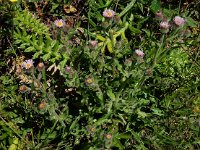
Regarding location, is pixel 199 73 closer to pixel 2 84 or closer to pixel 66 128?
pixel 66 128

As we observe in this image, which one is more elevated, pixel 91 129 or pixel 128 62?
pixel 128 62

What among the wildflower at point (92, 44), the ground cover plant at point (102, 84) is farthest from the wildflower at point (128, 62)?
the wildflower at point (92, 44)

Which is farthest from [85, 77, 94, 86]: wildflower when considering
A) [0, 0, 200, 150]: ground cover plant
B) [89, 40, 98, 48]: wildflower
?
[89, 40, 98, 48]: wildflower

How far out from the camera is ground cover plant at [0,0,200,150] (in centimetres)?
275

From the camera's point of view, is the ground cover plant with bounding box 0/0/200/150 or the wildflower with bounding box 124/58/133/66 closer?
the wildflower with bounding box 124/58/133/66

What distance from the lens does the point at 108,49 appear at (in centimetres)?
348

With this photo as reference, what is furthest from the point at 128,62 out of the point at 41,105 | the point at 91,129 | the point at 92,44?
the point at 41,105

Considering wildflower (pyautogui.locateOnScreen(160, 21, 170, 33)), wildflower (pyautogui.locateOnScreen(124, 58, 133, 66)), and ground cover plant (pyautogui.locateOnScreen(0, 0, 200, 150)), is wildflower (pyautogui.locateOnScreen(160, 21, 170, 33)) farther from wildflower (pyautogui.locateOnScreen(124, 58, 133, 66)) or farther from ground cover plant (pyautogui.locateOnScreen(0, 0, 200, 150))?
wildflower (pyautogui.locateOnScreen(124, 58, 133, 66))

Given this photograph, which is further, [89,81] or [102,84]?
[102,84]

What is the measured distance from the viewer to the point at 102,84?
2932 mm

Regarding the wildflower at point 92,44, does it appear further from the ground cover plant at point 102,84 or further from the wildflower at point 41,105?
the wildflower at point 41,105

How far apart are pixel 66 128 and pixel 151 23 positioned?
139cm

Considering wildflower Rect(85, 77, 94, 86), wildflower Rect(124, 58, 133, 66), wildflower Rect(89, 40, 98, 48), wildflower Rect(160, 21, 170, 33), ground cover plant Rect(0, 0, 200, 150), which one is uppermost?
wildflower Rect(160, 21, 170, 33)

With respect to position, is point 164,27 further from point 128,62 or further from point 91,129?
point 91,129
